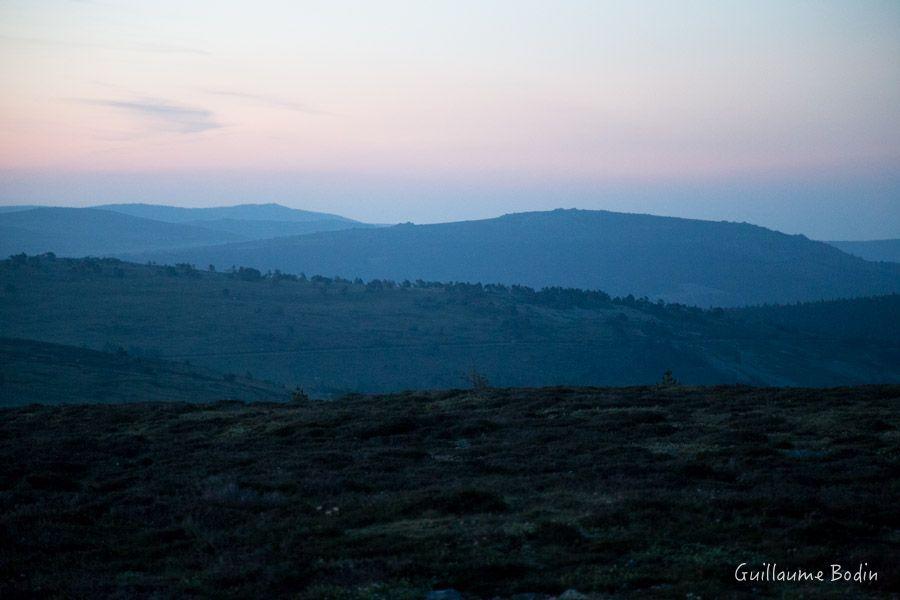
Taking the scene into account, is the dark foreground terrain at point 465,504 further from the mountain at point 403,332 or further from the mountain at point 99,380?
the mountain at point 403,332

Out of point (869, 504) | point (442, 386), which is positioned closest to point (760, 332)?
point (442, 386)

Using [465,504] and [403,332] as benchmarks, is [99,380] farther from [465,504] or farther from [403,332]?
[465,504]

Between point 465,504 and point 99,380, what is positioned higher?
point 465,504

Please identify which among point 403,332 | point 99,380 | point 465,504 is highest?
point 465,504

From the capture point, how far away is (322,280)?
165000mm

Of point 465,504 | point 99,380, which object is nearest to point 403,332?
point 99,380

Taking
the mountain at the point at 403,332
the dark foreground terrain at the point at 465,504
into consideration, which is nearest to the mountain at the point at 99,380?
the mountain at the point at 403,332

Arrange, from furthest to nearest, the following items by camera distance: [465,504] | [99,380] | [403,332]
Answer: [403,332] < [99,380] < [465,504]

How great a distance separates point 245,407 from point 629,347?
10500 centimetres

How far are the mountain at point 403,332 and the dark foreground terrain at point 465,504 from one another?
7737 centimetres

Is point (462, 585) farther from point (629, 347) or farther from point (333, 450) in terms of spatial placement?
point (629, 347)

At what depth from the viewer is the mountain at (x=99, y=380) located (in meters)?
79.2

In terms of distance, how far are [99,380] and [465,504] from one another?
3043 inches

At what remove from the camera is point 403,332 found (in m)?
129
